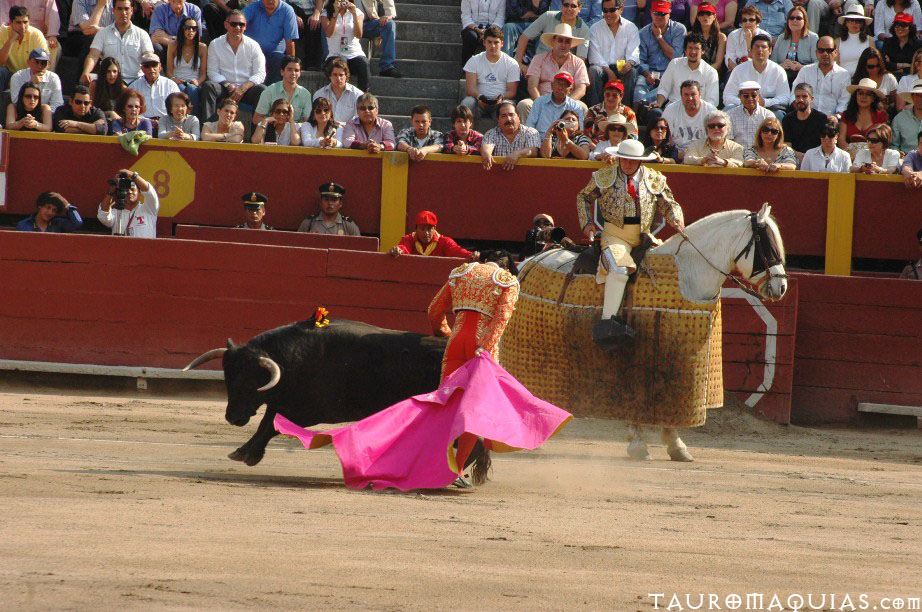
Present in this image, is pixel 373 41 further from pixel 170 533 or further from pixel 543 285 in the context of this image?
pixel 170 533

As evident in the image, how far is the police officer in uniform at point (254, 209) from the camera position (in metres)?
10.7

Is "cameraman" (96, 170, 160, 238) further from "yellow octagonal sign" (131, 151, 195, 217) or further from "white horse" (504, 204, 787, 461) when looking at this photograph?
"white horse" (504, 204, 787, 461)

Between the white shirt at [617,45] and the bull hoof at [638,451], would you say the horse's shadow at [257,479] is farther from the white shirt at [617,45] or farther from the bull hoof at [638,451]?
the white shirt at [617,45]

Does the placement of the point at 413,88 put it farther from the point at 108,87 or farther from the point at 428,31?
the point at 108,87

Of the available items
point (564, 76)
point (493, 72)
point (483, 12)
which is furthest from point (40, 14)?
point (564, 76)

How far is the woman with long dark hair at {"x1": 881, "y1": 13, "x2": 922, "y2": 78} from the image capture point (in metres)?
11.4

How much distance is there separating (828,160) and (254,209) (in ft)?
14.5

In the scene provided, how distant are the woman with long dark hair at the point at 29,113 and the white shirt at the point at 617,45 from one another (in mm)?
Result: 4435

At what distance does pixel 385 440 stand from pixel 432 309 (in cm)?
78

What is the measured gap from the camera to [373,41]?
12.9m

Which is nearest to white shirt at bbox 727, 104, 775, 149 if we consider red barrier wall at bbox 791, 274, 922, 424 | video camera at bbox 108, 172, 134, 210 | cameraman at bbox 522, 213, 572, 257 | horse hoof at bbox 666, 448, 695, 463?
red barrier wall at bbox 791, 274, 922, 424

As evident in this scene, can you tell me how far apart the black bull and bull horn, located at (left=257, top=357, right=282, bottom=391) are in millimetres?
58

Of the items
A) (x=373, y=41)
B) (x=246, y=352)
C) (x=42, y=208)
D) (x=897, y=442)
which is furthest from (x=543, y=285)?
(x=373, y=41)

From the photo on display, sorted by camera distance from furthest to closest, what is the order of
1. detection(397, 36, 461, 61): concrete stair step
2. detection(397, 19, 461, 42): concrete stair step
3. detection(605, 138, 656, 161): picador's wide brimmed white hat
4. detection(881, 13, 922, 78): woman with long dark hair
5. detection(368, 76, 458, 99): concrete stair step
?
detection(397, 19, 461, 42): concrete stair step, detection(397, 36, 461, 61): concrete stair step, detection(368, 76, 458, 99): concrete stair step, detection(881, 13, 922, 78): woman with long dark hair, detection(605, 138, 656, 161): picador's wide brimmed white hat
